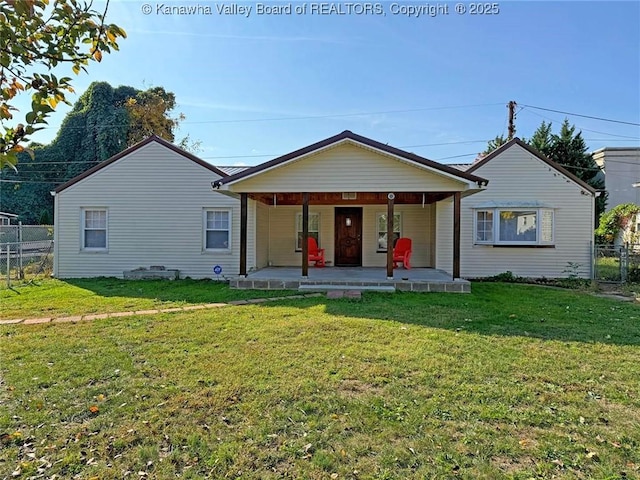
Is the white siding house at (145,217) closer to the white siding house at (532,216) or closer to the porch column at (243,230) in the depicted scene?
the porch column at (243,230)

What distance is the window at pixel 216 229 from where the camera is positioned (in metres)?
12.6

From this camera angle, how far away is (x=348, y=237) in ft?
47.7

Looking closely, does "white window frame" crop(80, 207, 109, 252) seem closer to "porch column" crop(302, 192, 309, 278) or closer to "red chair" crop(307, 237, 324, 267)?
"red chair" crop(307, 237, 324, 267)

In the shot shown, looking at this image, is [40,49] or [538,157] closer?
[40,49]

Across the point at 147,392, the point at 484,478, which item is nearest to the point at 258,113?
the point at 147,392

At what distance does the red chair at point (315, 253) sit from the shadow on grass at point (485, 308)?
371cm

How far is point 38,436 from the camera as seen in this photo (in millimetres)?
3029

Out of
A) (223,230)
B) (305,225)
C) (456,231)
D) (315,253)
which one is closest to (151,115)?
(223,230)

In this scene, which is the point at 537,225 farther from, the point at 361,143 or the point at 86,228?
the point at 86,228

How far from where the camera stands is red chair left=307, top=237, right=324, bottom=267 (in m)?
13.6

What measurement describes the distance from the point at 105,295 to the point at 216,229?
13.3 ft

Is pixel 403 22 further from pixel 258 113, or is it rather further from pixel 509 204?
pixel 258 113

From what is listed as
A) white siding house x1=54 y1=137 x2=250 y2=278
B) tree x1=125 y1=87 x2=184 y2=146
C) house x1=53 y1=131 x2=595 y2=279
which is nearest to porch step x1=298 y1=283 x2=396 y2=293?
house x1=53 y1=131 x2=595 y2=279

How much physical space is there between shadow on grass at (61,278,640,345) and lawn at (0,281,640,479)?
0.39 feet
